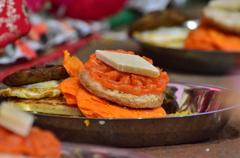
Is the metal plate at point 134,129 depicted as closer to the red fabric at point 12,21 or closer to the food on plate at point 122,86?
the food on plate at point 122,86

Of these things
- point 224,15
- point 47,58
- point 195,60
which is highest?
point 224,15

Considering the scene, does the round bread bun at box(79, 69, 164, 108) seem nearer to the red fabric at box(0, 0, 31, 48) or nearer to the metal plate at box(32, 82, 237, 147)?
the metal plate at box(32, 82, 237, 147)

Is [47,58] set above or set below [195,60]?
below

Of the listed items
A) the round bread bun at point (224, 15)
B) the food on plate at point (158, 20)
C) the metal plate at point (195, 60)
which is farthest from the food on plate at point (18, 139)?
the food on plate at point (158, 20)

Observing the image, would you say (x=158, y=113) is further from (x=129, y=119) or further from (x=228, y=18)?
(x=228, y=18)

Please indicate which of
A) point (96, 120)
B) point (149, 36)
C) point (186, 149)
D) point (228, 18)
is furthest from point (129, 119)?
point (149, 36)

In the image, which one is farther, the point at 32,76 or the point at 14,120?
the point at 32,76

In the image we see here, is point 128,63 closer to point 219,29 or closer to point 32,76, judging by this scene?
point 32,76

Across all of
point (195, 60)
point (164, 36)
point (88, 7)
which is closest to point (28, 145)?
point (195, 60)
